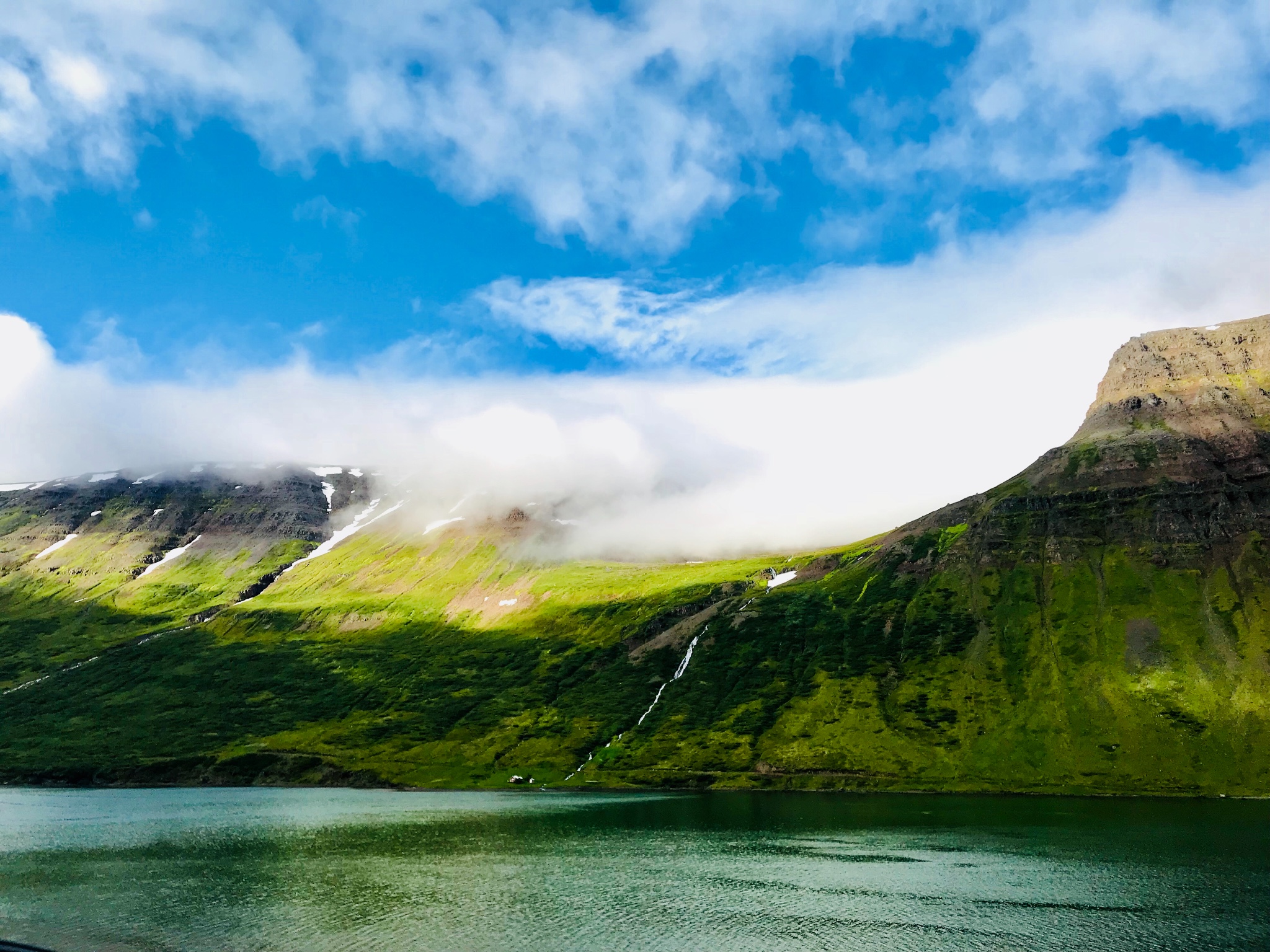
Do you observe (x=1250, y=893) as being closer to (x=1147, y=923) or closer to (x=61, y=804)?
(x=1147, y=923)

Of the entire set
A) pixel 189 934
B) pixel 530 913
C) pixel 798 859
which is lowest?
pixel 798 859

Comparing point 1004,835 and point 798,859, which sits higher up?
point 798,859

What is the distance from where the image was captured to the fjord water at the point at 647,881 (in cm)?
6838

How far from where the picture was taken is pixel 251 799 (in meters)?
195

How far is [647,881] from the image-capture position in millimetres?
92125

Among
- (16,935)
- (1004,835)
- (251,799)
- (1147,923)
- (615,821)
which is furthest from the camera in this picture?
(251,799)

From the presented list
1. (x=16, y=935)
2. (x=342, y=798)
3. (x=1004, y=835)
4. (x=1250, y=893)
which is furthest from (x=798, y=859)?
(x=342, y=798)

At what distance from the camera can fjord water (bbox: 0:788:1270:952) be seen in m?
68.4

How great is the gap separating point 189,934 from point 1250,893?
9639 centimetres

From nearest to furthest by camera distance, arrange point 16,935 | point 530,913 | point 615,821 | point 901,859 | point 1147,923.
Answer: point 16,935, point 1147,923, point 530,913, point 901,859, point 615,821

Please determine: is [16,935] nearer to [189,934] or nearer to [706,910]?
[189,934]

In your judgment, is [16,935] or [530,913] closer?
[16,935]

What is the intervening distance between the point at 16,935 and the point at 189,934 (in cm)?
1204

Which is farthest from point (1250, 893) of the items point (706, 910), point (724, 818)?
point (724, 818)
